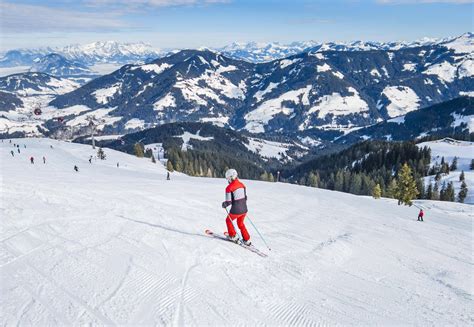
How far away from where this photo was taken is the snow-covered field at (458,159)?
385 ft

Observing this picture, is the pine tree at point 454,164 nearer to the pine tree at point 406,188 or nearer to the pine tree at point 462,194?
the pine tree at point 462,194

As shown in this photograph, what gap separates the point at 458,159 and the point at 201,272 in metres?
180

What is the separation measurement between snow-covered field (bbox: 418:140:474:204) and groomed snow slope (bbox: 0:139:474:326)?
110677 millimetres

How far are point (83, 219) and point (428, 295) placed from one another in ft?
41.4

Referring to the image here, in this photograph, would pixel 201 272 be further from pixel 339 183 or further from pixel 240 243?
pixel 339 183

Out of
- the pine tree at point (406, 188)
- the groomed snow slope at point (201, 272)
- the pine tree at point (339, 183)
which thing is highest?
the groomed snow slope at point (201, 272)

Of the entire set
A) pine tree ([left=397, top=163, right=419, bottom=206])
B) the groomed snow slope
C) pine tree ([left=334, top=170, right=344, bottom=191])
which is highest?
the groomed snow slope

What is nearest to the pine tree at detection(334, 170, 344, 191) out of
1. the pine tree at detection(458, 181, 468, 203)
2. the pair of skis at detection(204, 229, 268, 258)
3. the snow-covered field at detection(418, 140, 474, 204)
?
the snow-covered field at detection(418, 140, 474, 204)

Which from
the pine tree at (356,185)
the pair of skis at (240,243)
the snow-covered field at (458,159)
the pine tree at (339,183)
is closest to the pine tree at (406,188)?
the pair of skis at (240,243)

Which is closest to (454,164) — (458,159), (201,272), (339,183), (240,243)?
(458,159)

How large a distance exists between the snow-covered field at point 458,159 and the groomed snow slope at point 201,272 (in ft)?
363

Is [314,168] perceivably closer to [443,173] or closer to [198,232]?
[443,173]

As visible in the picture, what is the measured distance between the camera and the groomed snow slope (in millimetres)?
7723

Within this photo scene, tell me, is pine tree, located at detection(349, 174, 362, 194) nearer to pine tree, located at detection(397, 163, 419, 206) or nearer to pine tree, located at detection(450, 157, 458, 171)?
pine tree, located at detection(450, 157, 458, 171)
